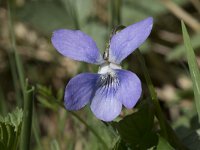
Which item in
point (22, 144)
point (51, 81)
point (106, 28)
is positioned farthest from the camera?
point (51, 81)

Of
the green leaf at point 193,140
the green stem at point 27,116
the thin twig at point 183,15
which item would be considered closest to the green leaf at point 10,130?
the green stem at point 27,116

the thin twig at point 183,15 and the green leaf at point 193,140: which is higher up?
the thin twig at point 183,15

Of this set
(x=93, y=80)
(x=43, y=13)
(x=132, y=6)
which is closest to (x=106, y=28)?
(x=132, y=6)

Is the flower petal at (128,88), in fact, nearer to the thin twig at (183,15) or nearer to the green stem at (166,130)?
the green stem at (166,130)

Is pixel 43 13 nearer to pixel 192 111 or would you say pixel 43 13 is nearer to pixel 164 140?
pixel 192 111

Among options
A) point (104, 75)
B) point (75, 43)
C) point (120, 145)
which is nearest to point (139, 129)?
point (120, 145)

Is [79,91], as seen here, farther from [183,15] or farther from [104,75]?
[183,15]

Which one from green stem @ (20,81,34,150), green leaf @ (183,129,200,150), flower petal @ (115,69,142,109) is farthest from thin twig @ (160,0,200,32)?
green stem @ (20,81,34,150)
